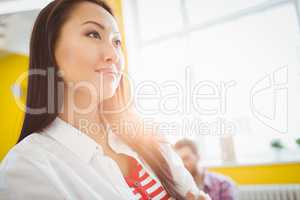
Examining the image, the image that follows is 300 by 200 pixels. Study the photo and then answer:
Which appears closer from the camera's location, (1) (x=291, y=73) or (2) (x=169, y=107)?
(2) (x=169, y=107)

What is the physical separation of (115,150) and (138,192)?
0.14 metres

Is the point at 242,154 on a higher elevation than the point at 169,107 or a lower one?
lower

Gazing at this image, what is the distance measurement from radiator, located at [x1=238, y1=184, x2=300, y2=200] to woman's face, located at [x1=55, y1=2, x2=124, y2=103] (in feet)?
4.87

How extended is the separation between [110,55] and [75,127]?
213mm

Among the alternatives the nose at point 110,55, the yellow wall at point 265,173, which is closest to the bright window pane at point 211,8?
the yellow wall at point 265,173

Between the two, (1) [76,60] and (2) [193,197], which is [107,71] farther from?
(2) [193,197]

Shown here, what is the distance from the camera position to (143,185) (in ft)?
1.99

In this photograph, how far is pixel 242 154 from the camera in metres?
1.75

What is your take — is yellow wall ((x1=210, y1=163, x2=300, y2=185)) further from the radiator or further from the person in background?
the person in background

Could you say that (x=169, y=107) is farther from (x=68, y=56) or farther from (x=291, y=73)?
(x=291, y=73)

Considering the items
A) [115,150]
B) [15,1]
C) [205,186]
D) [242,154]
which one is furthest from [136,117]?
[242,154]

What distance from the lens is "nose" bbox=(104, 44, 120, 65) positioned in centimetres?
61

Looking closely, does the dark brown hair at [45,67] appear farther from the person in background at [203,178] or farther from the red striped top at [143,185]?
the person in background at [203,178]

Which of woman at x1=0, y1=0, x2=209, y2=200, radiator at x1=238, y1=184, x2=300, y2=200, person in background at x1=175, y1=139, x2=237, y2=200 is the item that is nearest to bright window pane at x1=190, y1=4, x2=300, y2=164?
radiator at x1=238, y1=184, x2=300, y2=200
